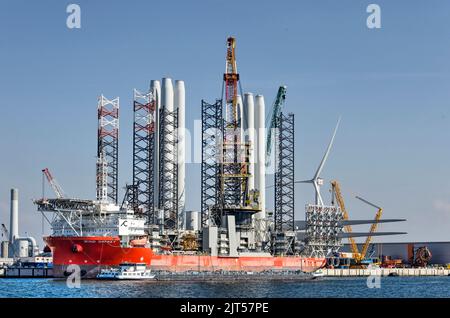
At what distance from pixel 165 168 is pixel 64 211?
65.3ft

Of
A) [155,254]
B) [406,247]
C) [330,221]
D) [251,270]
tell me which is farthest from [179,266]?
[406,247]

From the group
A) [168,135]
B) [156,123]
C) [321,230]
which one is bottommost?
[321,230]

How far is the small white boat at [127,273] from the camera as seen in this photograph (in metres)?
93.6

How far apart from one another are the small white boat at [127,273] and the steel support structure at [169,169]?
23.3 m

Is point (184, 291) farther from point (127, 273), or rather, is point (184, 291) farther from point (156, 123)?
point (156, 123)

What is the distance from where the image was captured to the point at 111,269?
9588 centimetres

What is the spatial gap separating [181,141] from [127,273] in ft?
106

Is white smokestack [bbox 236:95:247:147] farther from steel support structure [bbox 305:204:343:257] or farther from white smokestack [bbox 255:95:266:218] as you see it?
steel support structure [bbox 305:204:343:257]

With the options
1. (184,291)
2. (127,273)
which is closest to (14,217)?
(127,273)

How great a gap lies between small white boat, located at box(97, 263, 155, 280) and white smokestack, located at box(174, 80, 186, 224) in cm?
2672

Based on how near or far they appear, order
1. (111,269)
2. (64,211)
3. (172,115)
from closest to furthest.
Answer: (111,269) < (64,211) < (172,115)

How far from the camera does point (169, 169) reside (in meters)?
120
